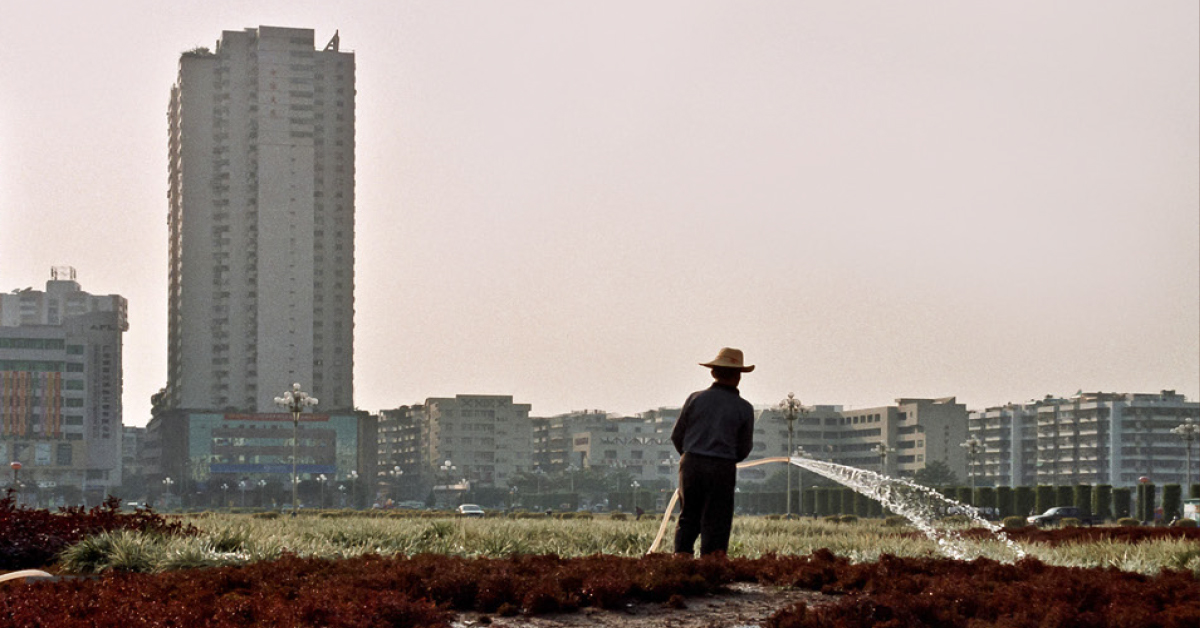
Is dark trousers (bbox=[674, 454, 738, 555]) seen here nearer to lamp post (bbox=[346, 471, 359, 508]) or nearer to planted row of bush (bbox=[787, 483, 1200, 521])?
planted row of bush (bbox=[787, 483, 1200, 521])

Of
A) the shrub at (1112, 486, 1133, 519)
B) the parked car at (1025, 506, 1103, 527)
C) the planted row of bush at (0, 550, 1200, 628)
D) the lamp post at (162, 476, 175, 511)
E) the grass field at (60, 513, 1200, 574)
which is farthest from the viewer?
the lamp post at (162, 476, 175, 511)

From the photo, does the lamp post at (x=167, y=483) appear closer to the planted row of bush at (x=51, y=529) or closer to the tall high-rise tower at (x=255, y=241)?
the tall high-rise tower at (x=255, y=241)

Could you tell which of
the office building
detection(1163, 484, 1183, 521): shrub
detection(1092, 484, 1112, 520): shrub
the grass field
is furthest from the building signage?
the grass field

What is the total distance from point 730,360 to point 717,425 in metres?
0.71

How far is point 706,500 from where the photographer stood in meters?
14.1

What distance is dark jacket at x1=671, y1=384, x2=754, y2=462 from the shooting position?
14.1 m

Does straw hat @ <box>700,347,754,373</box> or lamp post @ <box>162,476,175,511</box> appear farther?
lamp post @ <box>162,476,175,511</box>

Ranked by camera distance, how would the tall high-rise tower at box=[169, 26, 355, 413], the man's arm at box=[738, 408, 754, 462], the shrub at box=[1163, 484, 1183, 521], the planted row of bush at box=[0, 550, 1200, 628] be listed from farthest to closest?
the tall high-rise tower at box=[169, 26, 355, 413] < the shrub at box=[1163, 484, 1183, 521] < the man's arm at box=[738, 408, 754, 462] < the planted row of bush at box=[0, 550, 1200, 628]

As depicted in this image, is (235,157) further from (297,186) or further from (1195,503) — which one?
(1195,503)

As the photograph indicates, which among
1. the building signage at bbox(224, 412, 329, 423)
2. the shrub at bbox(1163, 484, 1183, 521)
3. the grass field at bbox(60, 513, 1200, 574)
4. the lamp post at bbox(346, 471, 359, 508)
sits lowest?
the lamp post at bbox(346, 471, 359, 508)

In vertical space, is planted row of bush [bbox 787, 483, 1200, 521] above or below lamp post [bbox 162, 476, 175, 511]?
above

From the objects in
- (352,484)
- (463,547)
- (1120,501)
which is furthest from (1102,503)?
(352,484)

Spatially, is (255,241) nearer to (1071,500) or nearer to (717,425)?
(1071,500)

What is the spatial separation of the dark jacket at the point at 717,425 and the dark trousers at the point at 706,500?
0.09m
